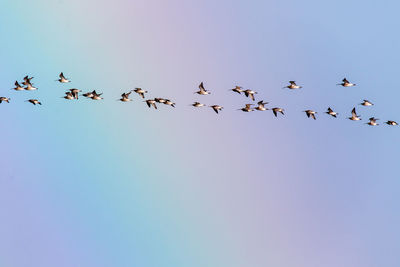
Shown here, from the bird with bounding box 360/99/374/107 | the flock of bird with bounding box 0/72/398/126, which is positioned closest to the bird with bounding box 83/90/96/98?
the flock of bird with bounding box 0/72/398/126

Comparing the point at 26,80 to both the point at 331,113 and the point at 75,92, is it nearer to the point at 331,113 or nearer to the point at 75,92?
the point at 75,92

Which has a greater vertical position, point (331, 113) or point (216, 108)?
point (331, 113)

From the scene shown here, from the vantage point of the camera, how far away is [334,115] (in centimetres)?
11212

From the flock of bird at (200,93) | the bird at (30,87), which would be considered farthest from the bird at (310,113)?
the bird at (30,87)

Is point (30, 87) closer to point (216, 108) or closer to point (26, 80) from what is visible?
point (26, 80)

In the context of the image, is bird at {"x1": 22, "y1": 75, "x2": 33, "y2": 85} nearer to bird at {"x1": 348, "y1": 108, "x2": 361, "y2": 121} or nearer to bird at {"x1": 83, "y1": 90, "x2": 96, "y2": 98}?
bird at {"x1": 83, "y1": 90, "x2": 96, "y2": 98}

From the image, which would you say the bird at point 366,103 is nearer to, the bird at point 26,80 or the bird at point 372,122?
the bird at point 372,122

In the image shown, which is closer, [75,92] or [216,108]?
[75,92]

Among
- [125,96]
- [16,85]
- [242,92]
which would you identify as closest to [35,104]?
[16,85]

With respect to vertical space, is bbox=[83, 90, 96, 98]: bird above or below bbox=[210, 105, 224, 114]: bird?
above

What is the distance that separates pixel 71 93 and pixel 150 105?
12.0m

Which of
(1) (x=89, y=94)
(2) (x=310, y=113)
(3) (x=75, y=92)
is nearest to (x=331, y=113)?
(2) (x=310, y=113)

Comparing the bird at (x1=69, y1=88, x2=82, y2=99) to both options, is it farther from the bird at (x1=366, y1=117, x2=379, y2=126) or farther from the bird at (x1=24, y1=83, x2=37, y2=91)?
the bird at (x1=366, y1=117, x2=379, y2=126)

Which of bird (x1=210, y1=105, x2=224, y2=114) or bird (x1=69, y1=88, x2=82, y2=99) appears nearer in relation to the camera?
bird (x1=69, y1=88, x2=82, y2=99)
